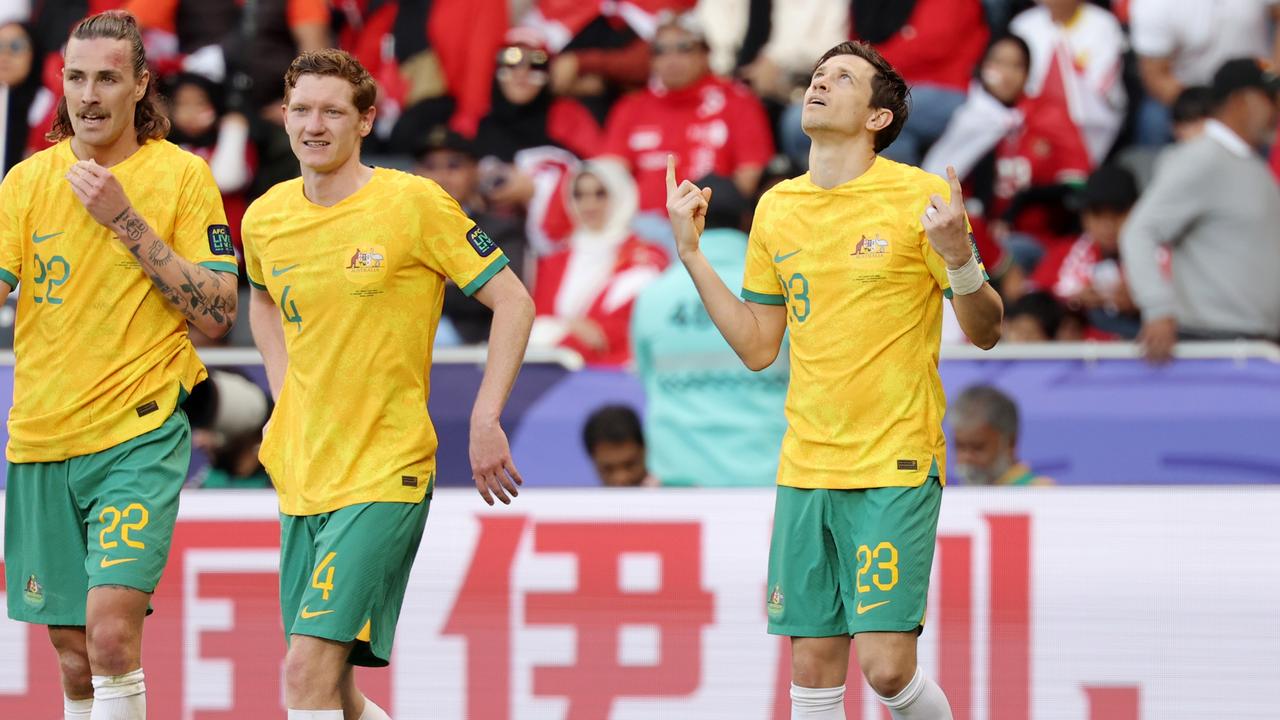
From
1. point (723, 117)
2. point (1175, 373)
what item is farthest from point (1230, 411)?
point (723, 117)

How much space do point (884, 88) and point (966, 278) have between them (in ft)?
2.43

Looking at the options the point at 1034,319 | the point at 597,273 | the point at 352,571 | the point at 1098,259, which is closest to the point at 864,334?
the point at 352,571

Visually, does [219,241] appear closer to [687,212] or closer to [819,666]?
[687,212]

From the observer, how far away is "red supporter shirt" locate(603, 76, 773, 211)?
1074cm

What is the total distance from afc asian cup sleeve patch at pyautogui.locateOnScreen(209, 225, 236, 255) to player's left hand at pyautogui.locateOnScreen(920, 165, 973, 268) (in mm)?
2231

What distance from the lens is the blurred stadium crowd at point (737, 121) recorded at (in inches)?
372

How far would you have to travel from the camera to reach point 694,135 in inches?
424

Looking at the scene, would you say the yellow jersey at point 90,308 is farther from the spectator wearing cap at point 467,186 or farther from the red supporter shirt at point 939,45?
the red supporter shirt at point 939,45

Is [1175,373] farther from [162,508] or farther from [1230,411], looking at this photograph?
[162,508]

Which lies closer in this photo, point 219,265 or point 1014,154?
point 219,265

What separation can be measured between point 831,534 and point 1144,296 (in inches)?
131

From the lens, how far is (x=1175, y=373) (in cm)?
855

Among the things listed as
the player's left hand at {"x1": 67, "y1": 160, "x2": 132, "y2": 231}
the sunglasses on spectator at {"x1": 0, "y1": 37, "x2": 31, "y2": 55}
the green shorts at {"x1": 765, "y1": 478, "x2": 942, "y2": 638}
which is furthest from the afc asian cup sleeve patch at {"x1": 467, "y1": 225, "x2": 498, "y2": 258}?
the sunglasses on spectator at {"x1": 0, "y1": 37, "x2": 31, "y2": 55}

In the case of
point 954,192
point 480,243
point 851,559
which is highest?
point 954,192
